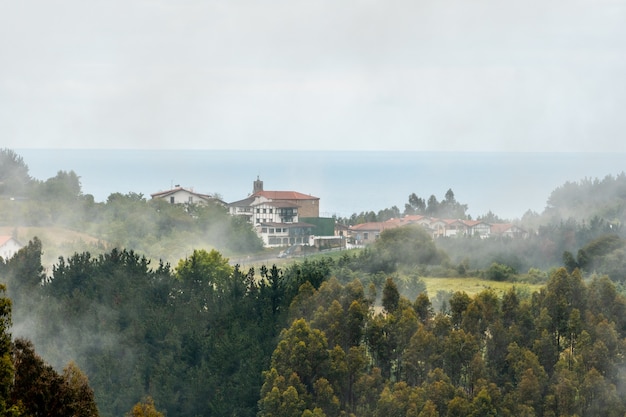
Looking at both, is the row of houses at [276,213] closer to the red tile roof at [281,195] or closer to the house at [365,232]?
the red tile roof at [281,195]

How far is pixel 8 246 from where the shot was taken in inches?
1679

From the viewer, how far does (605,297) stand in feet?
77.3

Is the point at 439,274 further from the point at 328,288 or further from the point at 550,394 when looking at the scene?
the point at 550,394

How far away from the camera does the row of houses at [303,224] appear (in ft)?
186

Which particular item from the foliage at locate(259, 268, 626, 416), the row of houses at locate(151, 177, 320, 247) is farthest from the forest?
the row of houses at locate(151, 177, 320, 247)

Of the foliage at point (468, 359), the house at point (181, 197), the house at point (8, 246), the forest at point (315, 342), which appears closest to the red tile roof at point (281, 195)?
the house at point (181, 197)

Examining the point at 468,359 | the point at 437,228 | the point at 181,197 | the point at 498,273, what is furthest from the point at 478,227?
the point at 468,359

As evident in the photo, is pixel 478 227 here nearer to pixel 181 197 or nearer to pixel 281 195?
pixel 281 195

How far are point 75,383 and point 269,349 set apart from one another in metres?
12.9

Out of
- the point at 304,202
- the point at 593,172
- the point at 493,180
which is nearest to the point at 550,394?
the point at 304,202

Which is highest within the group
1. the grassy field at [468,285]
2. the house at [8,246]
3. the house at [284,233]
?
the house at [284,233]

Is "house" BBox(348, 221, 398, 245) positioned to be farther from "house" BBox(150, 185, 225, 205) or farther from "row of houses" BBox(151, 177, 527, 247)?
"house" BBox(150, 185, 225, 205)

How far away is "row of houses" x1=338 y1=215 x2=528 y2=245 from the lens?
56938 mm

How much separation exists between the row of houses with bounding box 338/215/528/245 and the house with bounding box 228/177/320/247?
233 cm
